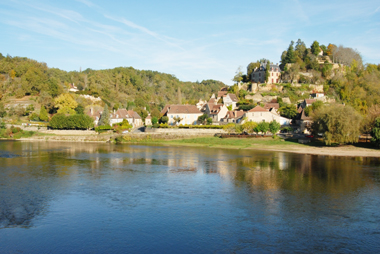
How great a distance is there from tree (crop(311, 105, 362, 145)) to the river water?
1136 centimetres

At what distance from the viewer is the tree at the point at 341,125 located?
38.4m

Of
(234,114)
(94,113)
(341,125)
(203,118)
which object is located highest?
(94,113)

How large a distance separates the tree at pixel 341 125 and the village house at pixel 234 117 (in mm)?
21366

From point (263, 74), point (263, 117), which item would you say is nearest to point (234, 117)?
point (263, 117)

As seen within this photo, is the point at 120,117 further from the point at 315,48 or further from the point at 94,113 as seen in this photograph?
the point at 315,48

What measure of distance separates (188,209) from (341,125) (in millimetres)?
29295

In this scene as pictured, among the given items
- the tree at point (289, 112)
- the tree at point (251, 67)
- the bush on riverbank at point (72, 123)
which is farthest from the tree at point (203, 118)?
the tree at point (251, 67)

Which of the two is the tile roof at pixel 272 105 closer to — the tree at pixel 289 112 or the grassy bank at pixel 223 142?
the tree at pixel 289 112

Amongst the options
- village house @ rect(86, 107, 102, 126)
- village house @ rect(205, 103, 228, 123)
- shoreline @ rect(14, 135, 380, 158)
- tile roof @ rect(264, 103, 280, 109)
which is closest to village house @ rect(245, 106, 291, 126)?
tile roof @ rect(264, 103, 280, 109)

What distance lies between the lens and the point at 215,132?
5459 centimetres

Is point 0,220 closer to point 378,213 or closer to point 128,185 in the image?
point 128,185

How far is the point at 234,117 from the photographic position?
6194 cm

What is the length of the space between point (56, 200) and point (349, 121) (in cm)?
3452

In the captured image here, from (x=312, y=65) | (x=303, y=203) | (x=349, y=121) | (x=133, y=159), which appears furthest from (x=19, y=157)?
(x=312, y=65)
